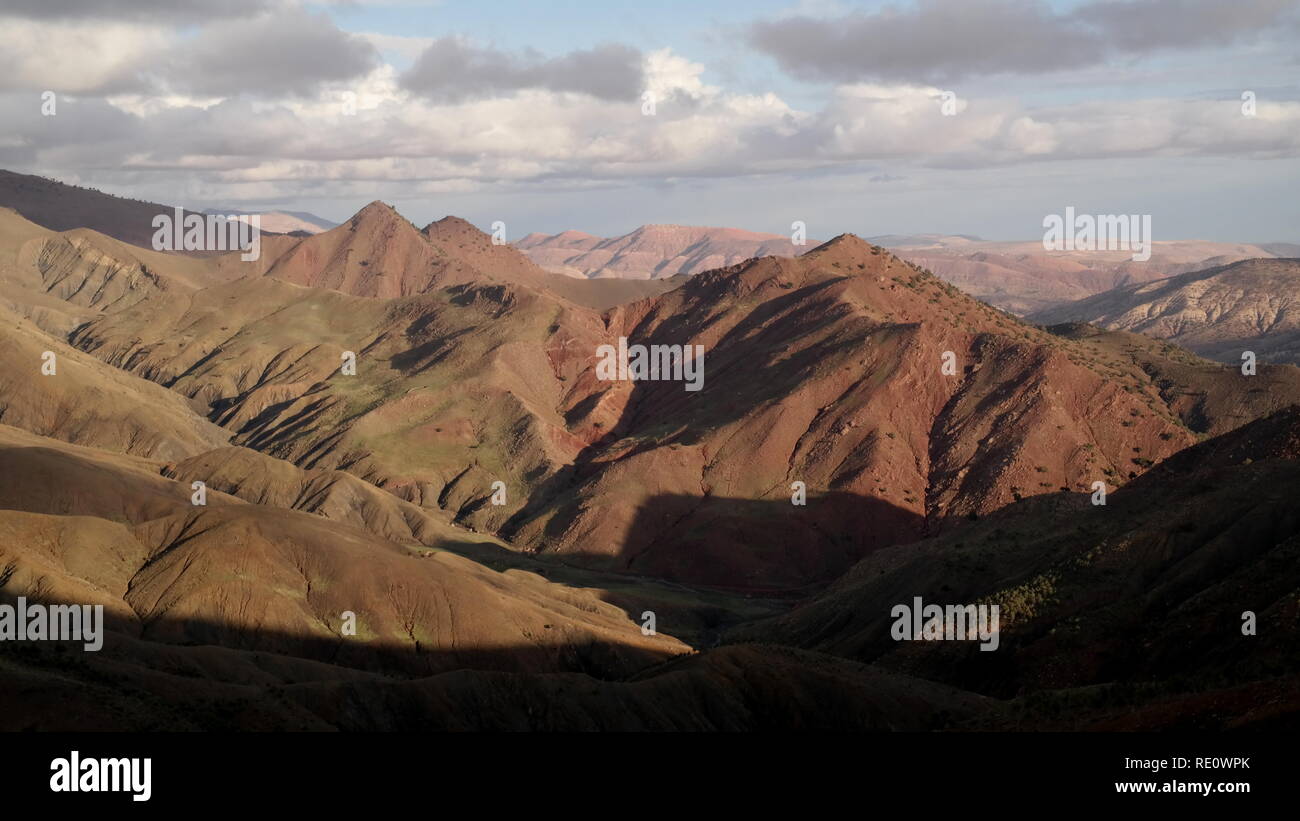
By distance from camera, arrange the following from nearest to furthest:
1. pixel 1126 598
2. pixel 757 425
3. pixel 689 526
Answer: pixel 1126 598
pixel 689 526
pixel 757 425

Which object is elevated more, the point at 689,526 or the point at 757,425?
the point at 757,425

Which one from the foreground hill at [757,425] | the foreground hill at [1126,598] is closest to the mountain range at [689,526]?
the foreground hill at [1126,598]

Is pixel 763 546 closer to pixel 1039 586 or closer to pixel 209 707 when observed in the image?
pixel 1039 586

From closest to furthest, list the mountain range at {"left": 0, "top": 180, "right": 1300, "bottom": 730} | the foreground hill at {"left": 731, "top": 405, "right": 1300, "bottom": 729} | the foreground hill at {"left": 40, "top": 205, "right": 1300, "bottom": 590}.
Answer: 1. the foreground hill at {"left": 731, "top": 405, "right": 1300, "bottom": 729}
2. the mountain range at {"left": 0, "top": 180, "right": 1300, "bottom": 730}
3. the foreground hill at {"left": 40, "top": 205, "right": 1300, "bottom": 590}

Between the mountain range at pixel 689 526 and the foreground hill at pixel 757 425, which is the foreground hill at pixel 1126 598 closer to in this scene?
the mountain range at pixel 689 526

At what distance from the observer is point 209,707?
50.8m

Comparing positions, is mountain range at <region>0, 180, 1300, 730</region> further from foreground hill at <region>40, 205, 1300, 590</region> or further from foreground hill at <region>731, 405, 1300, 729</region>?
foreground hill at <region>40, 205, 1300, 590</region>

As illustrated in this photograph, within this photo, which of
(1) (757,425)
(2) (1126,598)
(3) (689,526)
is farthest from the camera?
(1) (757,425)

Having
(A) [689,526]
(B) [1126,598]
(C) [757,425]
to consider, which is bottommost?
(A) [689,526]

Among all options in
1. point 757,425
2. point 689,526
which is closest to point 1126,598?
point 689,526

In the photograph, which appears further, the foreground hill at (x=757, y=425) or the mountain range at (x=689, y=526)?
the foreground hill at (x=757, y=425)

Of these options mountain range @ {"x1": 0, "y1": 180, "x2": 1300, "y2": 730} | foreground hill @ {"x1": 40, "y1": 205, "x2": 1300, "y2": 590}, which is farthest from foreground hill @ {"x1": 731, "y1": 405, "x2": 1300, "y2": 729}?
foreground hill @ {"x1": 40, "y1": 205, "x2": 1300, "y2": 590}

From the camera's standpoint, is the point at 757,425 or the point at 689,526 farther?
the point at 757,425

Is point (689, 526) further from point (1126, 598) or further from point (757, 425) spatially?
point (1126, 598)
